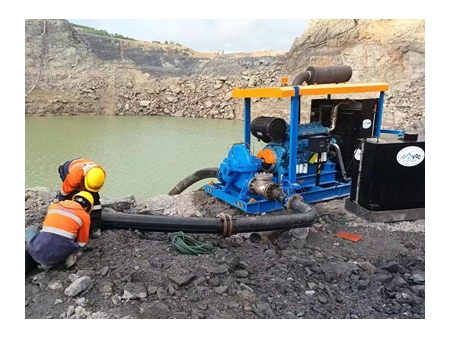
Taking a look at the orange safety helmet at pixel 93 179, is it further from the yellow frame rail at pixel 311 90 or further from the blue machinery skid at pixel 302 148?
the yellow frame rail at pixel 311 90

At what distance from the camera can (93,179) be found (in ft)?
10.8

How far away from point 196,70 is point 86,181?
2489cm

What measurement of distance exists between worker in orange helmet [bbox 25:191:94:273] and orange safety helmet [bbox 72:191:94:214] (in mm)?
88

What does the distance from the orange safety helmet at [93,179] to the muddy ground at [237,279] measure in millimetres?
527

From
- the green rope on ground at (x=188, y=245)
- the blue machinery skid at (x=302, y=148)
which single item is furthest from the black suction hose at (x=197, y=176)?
the green rope on ground at (x=188, y=245)

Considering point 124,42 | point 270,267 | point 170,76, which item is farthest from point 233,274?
point 124,42

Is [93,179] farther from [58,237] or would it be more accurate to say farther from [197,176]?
[197,176]

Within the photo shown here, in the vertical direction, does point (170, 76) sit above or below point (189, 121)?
above

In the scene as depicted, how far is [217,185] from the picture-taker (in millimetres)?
5504

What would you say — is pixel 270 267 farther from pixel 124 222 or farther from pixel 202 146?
pixel 202 146

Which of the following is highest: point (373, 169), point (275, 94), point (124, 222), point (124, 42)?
point (124, 42)

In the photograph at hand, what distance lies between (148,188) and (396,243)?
4810 mm

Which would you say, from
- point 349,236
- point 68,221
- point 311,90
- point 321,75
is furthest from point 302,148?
point 68,221

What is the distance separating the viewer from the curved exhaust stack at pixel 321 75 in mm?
5129
